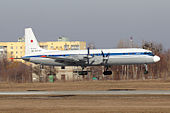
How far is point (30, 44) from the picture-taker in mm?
78062

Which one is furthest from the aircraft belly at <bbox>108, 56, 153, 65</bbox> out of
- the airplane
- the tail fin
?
the tail fin

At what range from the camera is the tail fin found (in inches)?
3033

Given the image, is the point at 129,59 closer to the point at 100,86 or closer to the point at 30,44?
the point at 100,86

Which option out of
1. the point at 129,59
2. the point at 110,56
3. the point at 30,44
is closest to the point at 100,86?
the point at 110,56

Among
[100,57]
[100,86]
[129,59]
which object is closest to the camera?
[100,86]

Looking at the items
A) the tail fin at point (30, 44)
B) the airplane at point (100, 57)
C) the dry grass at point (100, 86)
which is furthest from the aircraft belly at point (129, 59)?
the tail fin at point (30, 44)

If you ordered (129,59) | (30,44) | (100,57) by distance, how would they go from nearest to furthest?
(129,59)
(100,57)
(30,44)

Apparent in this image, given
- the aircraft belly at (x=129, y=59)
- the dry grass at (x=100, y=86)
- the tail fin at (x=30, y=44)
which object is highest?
the tail fin at (x=30, y=44)

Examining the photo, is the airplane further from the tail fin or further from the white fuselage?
the tail fin

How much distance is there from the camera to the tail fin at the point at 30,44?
77.1m

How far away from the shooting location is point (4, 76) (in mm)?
110562

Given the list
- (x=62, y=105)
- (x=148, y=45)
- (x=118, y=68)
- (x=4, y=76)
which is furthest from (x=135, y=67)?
(x=62, y=105)

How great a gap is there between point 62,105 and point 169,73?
268 ft

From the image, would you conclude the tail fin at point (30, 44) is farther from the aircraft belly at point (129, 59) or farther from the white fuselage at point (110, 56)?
the aircraft belly at point (129, 59)
